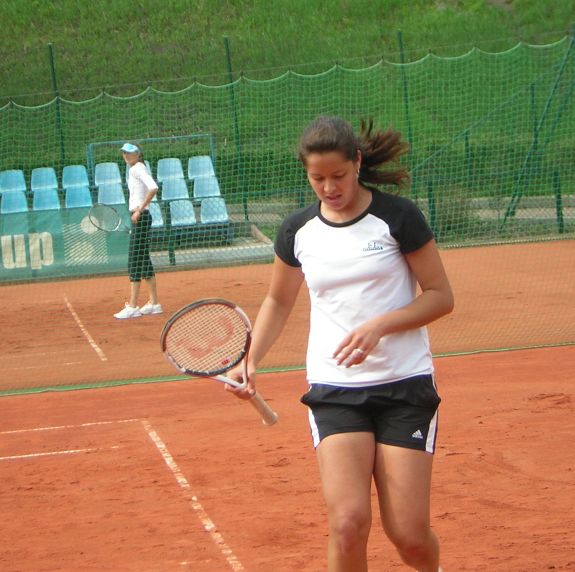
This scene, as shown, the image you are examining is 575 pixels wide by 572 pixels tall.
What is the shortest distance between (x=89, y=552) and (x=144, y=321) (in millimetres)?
7435

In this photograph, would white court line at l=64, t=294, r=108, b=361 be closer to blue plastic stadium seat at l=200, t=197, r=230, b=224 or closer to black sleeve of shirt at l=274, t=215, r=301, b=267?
blue plastic stadium seat at l=200, t=197, r=230, b=224

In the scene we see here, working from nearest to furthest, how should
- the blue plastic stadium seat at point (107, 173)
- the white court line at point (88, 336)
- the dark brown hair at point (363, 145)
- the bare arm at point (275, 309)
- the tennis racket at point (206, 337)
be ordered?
the dark brown hair at point (363, 145), the bare arm at point (275, 309), the tennis racket at point (206, 337), the white court line at point (88, 336), the blue plastic stadium seat at point (107, 173)

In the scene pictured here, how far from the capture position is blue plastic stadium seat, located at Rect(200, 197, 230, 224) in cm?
1669

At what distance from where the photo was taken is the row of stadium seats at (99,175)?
59.5 ft

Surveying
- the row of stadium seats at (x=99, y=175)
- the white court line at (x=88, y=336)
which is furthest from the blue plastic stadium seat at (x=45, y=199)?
the white court line at (x=88, y=336)

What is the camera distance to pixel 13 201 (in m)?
17.8

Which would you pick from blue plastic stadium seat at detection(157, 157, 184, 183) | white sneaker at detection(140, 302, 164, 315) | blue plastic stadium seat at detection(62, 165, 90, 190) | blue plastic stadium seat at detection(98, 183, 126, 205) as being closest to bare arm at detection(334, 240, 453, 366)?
white sneaker at detection(140, 302, 164, 315)

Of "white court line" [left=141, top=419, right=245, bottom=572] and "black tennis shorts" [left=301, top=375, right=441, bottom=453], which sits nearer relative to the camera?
"black tennis shorts" [left=301, top=375, right=441, bottom=453]

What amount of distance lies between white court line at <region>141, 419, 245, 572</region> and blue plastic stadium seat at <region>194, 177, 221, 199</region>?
34.3 ft

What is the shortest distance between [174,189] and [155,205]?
4.01ft

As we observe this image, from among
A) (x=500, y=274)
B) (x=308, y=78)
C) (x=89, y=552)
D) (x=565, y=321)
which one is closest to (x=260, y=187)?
(x=308, y=78)

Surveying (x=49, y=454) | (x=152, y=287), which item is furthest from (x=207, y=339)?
(x=152, y=287)

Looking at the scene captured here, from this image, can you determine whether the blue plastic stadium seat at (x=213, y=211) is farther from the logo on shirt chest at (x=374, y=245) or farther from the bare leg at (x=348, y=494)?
the bare leg at (x=348, y=494)

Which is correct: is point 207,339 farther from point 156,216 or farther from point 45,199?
point 45,199
